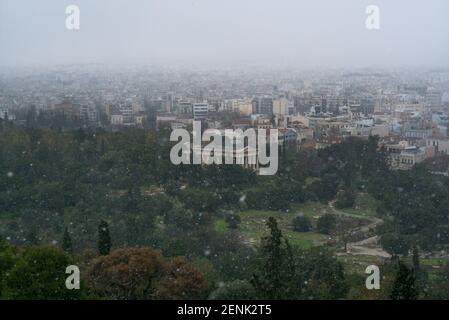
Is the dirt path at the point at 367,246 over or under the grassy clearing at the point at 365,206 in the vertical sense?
under

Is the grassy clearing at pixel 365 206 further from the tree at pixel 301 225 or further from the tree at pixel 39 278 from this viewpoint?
the tree at pixel 39 278

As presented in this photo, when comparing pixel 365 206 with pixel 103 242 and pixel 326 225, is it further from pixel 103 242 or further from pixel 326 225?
pixel 103 242

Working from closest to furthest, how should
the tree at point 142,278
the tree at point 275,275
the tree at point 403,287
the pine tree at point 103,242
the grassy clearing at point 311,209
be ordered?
the tree at point 403,287
the tree at point 142,278
the tree at point 275,275
the pine tree at point 103,242
the grassy clearing at point 311,209

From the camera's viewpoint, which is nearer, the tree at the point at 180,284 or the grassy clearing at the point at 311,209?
the tree at the point at 180,284

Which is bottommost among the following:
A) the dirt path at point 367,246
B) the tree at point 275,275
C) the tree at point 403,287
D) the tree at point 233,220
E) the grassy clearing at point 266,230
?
the dirt path at point 367,246

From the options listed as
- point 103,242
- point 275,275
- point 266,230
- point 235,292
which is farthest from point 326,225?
point 235,292

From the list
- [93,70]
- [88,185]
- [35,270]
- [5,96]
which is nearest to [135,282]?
[35,270]

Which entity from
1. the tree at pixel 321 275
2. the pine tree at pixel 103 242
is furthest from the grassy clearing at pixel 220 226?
the pine tree at pixel 103 242

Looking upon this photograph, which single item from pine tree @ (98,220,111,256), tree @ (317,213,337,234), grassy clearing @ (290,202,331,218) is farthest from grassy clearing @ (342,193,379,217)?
pine tree @ (98,220,111,256)
